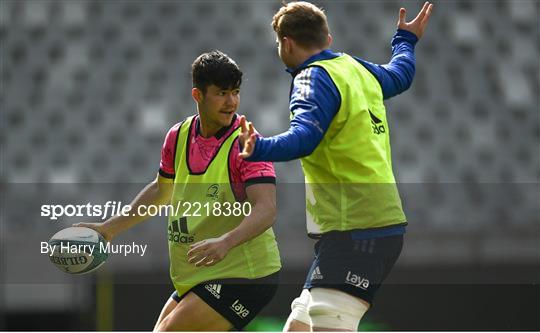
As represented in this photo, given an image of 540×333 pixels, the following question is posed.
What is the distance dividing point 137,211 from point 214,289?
2.22ft

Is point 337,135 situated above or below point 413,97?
below

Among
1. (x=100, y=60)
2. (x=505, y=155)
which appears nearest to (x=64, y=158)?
(x=100, y=60)

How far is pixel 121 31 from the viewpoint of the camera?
1769 cm

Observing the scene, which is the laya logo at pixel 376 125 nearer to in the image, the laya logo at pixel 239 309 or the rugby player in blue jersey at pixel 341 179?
the rugby player in blue jersey at pixel 341 179

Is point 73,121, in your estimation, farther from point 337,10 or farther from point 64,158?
point 337,10

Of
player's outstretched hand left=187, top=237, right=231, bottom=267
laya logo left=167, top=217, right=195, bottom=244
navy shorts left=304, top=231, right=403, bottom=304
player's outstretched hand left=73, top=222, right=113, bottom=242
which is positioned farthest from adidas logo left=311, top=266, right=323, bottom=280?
player's outstretched hand left=73, top=222, right=113, bottom=242

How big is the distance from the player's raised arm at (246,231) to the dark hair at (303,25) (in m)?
0.71

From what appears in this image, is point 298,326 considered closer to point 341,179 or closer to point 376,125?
point 341,179

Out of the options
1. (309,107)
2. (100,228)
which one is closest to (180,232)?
(100,228)

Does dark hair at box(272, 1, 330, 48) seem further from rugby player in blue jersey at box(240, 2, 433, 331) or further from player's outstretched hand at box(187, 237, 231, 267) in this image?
player's outstretched hand at box(187, 237, 231, 267)

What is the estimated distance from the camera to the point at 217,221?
5.20 meters

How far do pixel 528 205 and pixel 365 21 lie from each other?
4.06 meters

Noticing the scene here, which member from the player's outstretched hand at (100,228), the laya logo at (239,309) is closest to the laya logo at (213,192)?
the laya logo at (239,309)

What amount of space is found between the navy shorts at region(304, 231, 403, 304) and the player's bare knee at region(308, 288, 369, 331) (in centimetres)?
3
